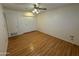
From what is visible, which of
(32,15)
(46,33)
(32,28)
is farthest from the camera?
(46,33)

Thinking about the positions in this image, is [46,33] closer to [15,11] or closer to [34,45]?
[34,45]

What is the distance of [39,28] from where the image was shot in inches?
49.5

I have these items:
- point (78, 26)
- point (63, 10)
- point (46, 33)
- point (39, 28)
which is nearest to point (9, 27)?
point (39, 28)

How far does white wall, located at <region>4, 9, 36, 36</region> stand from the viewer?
1128mm

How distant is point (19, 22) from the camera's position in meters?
1.17

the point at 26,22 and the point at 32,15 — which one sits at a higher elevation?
the point at 32,15

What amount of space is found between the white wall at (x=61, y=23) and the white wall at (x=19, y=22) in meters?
0.13

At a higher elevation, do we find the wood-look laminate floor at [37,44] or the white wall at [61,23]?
the white wall at [61,23]

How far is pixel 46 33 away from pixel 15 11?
0.61m

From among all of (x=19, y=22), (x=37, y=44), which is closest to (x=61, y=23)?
(x=37, y=44)

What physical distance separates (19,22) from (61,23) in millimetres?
637

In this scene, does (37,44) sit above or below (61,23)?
below

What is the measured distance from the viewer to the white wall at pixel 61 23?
3.75ft

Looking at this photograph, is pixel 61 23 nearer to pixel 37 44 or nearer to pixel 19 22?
pixel 37 44
